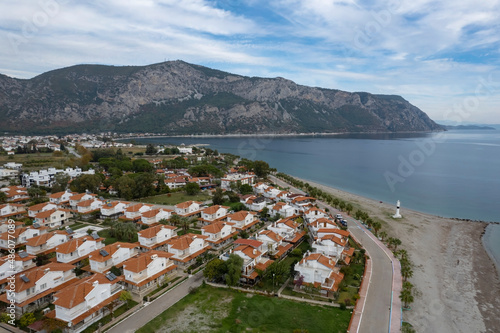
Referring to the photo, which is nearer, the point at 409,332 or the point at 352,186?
the point at 409,332

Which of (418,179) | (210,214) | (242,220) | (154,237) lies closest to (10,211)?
(154,237)

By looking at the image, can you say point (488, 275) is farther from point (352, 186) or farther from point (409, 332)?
point (352, 186)

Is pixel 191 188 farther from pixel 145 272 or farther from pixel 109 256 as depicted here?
pixel 145 272

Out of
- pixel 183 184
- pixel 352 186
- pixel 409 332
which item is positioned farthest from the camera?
pixel 352 186

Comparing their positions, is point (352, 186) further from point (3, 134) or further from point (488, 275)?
point (3, 134)

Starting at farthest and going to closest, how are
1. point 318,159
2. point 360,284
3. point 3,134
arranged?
Result: 1. point 3,134
2. point 318,159
3. point 360,284

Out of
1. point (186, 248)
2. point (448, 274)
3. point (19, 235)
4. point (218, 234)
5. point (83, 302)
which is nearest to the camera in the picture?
point (83, 302)

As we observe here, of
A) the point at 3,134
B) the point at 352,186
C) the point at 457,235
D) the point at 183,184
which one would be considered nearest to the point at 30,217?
the point at 183,184

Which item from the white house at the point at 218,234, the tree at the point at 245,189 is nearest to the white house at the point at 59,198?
the white house at the point at 218,234
